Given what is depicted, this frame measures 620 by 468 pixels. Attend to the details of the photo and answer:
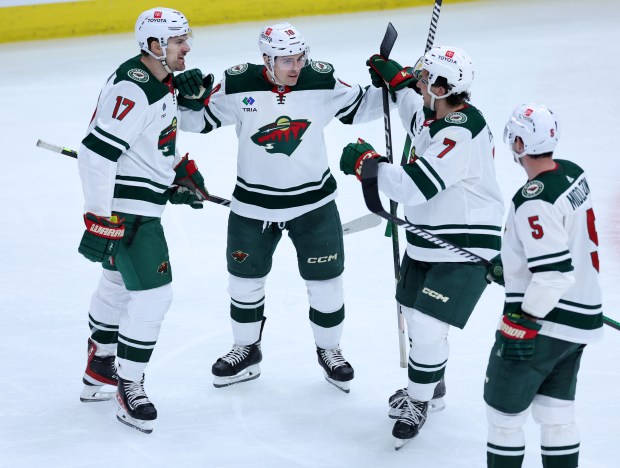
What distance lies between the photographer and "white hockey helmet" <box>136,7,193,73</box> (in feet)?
10.6

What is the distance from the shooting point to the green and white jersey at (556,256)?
2.49 m

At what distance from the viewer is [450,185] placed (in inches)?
121

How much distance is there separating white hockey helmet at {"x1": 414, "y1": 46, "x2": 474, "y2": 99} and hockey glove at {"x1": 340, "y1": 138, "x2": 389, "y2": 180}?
0.83 feet

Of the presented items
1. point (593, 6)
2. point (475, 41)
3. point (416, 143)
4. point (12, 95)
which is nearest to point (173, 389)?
point (416, 143)

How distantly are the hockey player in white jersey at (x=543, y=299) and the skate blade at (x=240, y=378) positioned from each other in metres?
1.17

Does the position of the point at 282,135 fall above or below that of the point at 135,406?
above

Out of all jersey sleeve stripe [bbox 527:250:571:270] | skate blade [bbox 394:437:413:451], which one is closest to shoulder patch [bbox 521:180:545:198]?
jersey sleeve stripe [bbox 527:250:571:270]

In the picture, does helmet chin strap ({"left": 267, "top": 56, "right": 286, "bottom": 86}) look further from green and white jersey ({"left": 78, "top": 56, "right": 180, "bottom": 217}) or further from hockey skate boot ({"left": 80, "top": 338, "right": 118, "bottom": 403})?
hockey skate boot ({"left": 80, "top": 338, "right": 118, "bottom": 403})

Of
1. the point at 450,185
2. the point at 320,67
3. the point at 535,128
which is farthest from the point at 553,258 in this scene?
the point at 320,67

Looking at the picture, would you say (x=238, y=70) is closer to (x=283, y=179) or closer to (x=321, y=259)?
(x=283, y=179)

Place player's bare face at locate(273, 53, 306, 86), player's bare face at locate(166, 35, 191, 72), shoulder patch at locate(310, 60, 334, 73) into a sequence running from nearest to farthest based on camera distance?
1. player's bare face at locate(166, 35, 191, 72)
2. player's bare face at locate(273, 53, 306, 86)
3. shoulder patch at locate(310, 60, 334, 73)

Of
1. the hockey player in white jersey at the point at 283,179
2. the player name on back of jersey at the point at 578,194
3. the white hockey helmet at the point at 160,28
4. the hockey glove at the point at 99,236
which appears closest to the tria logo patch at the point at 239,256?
the hockey player in white jersey at the point at 283,179

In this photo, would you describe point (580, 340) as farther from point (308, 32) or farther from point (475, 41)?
point (308, 32)

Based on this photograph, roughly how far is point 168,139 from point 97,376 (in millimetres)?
844
